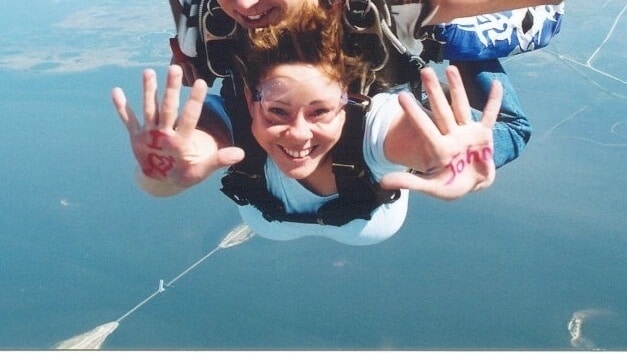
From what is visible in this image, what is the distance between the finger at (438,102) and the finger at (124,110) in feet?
1.71

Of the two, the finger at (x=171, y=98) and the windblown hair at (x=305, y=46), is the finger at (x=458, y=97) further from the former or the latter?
the finger at (x=171, y=98)

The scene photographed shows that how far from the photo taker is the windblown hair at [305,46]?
1133 mm

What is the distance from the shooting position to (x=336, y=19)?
1.16 meters

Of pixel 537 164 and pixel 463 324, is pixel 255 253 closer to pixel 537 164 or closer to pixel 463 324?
pixel 463 324

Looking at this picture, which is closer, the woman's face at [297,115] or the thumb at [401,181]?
the thumb at [401,181]

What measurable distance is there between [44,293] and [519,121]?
25.1 m

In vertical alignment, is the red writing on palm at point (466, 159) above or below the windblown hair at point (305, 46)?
below

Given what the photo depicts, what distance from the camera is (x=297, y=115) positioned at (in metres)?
1.23

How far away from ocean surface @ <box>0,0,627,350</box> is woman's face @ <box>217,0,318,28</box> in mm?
19393

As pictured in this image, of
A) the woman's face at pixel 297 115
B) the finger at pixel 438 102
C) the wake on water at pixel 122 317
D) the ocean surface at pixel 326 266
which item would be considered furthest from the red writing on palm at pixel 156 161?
the wake on water at pixel 122 317

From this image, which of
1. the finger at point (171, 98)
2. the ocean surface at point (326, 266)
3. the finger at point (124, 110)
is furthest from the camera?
the ocean surface at point (326, 266)

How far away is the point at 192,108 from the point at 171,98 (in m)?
0.04

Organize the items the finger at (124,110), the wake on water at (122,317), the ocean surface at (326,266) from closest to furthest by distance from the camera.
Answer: the finger at (124,110), the wake on water at (122,317), the ocean surface at (326,266)

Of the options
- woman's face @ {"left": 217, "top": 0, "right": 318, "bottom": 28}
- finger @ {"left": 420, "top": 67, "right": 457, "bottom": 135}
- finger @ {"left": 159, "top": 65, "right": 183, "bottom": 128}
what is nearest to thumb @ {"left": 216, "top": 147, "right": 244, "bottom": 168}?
finger @ {"left": 159, "top": 65, "right": 183, "bottom": 128}
